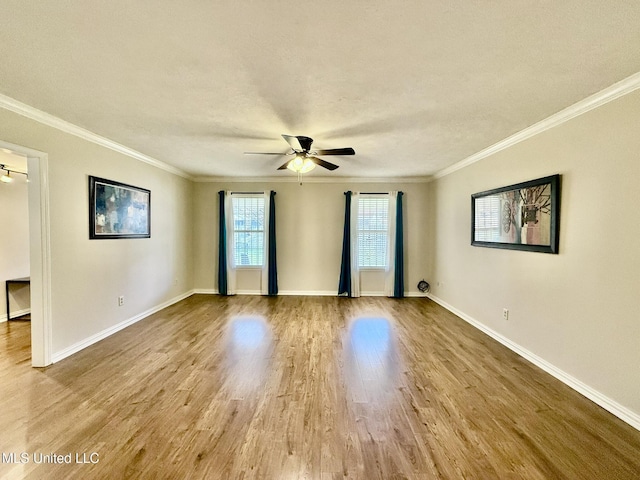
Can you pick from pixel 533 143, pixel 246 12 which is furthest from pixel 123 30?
pixel 533 143

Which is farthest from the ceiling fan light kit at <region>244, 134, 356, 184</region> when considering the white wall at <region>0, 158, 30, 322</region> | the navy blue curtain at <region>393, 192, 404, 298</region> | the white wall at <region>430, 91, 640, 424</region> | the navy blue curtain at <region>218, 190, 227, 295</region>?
the white wall at <region>0, 158, 30, 322</region>

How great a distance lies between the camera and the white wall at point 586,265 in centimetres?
214

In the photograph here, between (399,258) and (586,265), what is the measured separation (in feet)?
11.9

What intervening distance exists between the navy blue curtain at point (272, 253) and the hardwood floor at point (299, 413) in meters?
2.40

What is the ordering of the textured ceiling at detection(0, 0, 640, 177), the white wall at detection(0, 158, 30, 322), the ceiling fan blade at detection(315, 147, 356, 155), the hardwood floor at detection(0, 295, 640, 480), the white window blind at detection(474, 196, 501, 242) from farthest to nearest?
the white wall at detection(0, 158, 30, 322) → the white window blind at detection(474, 196, 501, 242) → the ceiling fan blade at detection(315, 147, 356, 155) → the hardwood floor at detection(0, 295, 640, 480) → the textured ceiling at detection(0, 0, 640, 177)

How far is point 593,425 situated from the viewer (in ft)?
6.75

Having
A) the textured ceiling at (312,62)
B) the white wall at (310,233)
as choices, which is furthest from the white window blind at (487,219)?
the white wall at (310,233)

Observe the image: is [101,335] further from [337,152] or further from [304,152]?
[337,152]

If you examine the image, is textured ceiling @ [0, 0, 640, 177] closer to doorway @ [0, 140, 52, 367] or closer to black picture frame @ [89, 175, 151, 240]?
doorway @ [0, 140, 52, 367]

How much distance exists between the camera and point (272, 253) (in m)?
6.12

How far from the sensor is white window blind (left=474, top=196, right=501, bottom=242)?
3.73 meters

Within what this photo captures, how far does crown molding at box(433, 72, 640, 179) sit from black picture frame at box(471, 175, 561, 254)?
1.74ft

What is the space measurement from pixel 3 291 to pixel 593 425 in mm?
7157

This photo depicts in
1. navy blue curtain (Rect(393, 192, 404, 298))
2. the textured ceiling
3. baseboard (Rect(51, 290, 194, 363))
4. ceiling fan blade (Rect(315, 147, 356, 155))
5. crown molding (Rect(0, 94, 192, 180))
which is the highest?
the textured ceiling
